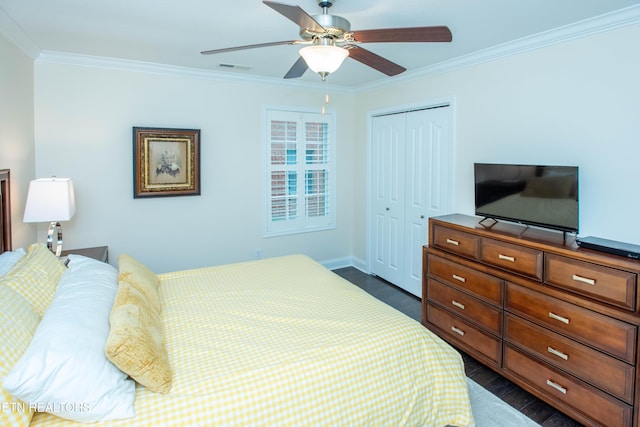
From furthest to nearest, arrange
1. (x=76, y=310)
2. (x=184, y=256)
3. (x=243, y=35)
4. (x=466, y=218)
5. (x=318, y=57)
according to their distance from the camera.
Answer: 1. (x=184, y=256)
2. (x=466, y=218)
3. (x=243, y=35)
4. (x=318, y=57)
5. (x=76, y=310)

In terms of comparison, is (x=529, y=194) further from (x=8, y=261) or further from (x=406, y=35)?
(x=8, y=261)

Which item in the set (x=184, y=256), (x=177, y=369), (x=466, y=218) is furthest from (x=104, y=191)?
(x=466, y=218)

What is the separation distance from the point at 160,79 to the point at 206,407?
3366mm

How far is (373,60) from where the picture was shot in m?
2.21

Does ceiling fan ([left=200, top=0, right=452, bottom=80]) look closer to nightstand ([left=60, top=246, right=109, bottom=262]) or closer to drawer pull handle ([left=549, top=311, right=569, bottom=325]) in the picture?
drawer pull handle ([left=549, top=311, right=569, bottom=325])

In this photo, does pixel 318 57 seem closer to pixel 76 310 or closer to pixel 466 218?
pixel 76 310

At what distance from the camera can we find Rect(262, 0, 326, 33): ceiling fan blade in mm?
1522

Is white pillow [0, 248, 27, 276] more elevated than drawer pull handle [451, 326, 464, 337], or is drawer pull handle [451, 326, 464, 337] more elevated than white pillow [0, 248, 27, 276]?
white pillow [0, 248, 27, 276]

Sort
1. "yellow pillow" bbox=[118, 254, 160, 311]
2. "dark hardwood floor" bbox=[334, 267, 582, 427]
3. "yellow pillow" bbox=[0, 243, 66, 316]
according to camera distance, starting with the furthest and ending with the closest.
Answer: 1. "dark hardwood floor" bbox=[334, 267, 582, 427]
2. "yellow pillow" bbox=[118, 254, 160, 311]
3. "yellow pillow" bbox=[0, 243, 66, 316]

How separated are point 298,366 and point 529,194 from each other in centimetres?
199

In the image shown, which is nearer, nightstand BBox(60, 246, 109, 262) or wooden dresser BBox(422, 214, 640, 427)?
wooden dresser BBox(422, 214, 640, 427)

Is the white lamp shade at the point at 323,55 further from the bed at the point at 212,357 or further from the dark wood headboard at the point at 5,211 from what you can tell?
the dark wood headboard at the point at 5,211

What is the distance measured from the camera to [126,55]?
3377 mm

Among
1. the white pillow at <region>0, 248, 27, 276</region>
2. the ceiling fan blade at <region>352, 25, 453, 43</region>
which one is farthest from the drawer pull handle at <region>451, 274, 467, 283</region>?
the white pillow at <region>0, 248, 27, 276</region>
